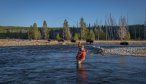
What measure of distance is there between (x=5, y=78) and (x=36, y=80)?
2792 millimetres

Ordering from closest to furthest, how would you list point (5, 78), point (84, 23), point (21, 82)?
point (21, 82) < point (5, 78) < point (84, 23)

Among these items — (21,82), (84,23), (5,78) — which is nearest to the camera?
(21,82)

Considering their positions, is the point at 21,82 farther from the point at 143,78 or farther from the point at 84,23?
the point at 84,23

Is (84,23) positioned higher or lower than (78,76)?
higher

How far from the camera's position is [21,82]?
20391 millimetres

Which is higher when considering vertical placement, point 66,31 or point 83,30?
point 83,30

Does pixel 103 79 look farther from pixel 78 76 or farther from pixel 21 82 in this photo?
pixel 21 82

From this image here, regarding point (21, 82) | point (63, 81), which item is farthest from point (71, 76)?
point (21, 82)

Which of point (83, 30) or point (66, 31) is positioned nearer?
point (83, 30)

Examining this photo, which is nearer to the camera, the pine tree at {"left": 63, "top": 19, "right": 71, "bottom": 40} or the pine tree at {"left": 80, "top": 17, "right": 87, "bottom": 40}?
the pine tree at {"left": 80, "top": 17, "right": 87, "bottom": 40}

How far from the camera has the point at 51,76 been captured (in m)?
23.0

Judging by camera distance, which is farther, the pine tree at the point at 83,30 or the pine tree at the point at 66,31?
the pine tree at the point at 66,31

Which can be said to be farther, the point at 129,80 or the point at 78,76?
the point at 78,76

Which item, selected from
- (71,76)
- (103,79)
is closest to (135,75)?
(103,79)
